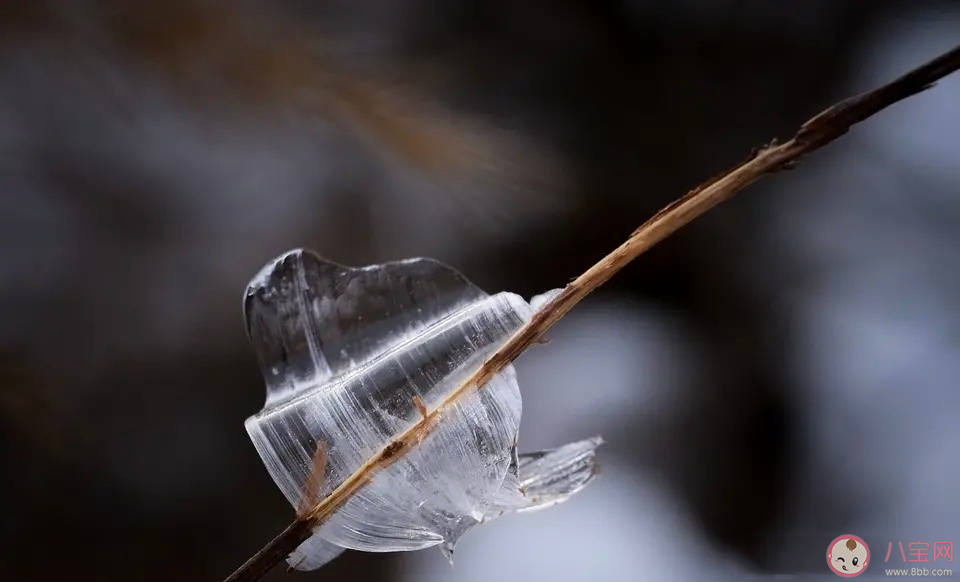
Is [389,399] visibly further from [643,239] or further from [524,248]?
[524,248]

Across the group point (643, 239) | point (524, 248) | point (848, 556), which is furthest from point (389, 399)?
point (848, 556)

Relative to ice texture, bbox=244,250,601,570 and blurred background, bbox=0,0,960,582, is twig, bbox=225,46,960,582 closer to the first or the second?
ice texture, bbox=244,250,601,570

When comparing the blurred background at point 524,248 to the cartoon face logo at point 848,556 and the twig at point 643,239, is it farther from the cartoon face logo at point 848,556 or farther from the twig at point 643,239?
the twig at point 643,239

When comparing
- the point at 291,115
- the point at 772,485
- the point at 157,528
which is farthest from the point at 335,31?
the point at 772,485

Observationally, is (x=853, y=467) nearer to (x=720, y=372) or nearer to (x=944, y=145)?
(x=720, y=372)

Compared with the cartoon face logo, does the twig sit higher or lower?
higher

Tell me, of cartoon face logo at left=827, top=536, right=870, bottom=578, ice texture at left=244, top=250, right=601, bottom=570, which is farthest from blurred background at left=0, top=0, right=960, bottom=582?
ice texture at left=244, top=250, right=601, bottom=570
